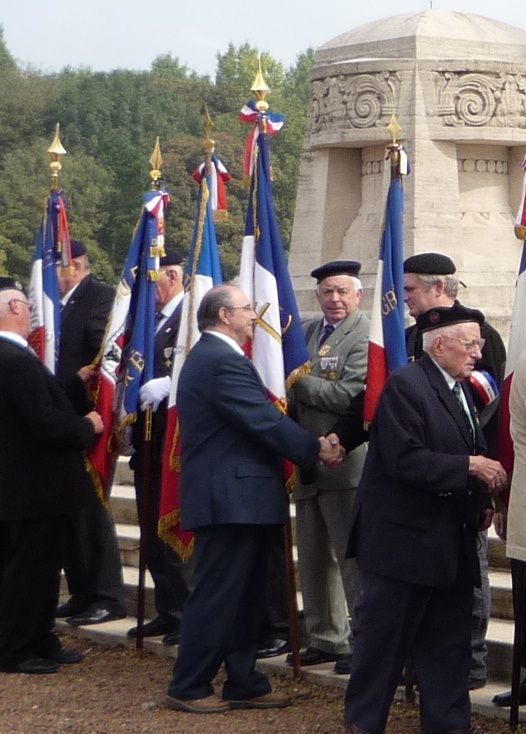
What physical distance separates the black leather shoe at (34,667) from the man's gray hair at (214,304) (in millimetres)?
2090

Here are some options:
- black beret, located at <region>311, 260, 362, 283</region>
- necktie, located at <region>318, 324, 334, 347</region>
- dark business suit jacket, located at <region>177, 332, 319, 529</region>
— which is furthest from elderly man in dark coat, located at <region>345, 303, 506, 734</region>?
necktie, located at <region>318, 324, 334, 347</region>

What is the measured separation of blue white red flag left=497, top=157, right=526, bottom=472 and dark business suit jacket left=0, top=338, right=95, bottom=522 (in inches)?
91.1

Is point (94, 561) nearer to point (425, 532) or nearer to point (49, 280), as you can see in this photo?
point (49, 280)

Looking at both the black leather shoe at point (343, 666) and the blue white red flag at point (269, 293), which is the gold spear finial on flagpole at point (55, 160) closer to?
the blue white red flag at point (269, 293)

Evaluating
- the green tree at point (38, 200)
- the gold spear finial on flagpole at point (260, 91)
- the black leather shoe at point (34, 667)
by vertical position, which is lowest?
the black leather shoe at point (34, 667)

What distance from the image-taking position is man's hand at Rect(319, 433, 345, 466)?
727 centimetres

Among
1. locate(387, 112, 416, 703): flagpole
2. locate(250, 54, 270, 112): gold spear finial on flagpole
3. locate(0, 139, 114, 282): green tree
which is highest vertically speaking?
locate(0, 139, 114, 282): green tree

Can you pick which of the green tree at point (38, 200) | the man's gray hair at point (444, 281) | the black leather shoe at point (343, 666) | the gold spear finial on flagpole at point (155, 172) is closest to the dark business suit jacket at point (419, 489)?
the man's gray hair at point (444, 281)

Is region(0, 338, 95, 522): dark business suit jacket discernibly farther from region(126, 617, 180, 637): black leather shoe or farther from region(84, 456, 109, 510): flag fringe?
region(126, 617, 180, 637): black leather shoe

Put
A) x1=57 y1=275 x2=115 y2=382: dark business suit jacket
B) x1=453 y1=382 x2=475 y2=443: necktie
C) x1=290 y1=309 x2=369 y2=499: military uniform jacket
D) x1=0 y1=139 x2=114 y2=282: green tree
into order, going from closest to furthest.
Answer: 1. x1=453 y1=382 x2=475 y2=443: necktie
2. x1=290 y1=309 x2=369 y2=499: military uniform jacket
3. x1=57 y1=275 x2=115 y2=382: dark business suit jacket
4. x1=0 y1=139 x2=114 y2=282: green tree

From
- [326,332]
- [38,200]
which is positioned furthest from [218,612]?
[38,200]

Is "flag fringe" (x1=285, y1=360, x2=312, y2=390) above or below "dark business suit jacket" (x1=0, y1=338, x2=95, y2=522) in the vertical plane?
above

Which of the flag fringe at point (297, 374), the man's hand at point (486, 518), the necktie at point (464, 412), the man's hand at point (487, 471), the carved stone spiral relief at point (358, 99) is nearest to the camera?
the man's hand at point (487, 471)

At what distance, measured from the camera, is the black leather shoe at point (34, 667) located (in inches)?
318
